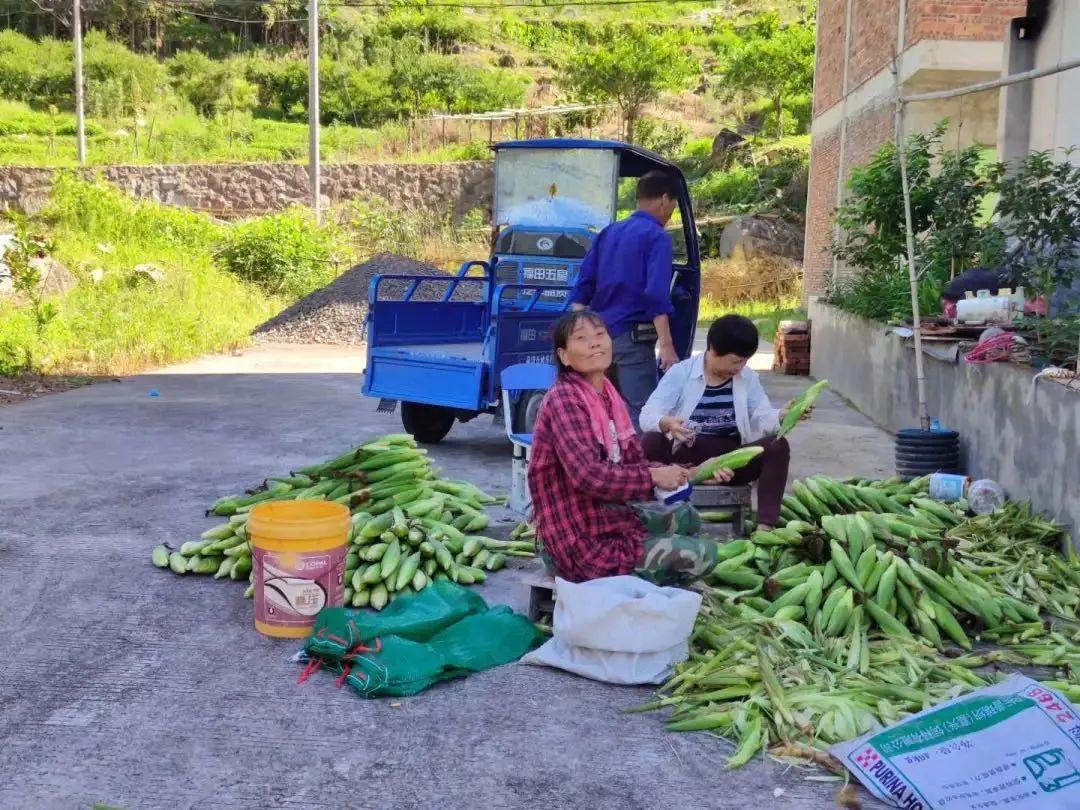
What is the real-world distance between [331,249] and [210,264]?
3110 mm

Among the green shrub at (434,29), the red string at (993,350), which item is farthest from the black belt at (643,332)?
the green shrub at (434,29)

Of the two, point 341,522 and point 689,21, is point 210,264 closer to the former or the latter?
point 341,522

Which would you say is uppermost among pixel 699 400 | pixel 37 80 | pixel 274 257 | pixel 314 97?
pixel 37 80

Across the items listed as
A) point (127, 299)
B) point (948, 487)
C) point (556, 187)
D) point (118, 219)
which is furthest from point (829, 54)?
point (118, 219)

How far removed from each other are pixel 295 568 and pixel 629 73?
34.7m

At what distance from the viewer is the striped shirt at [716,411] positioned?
604 centimetres

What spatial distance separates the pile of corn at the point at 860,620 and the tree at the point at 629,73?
3296 centimetres

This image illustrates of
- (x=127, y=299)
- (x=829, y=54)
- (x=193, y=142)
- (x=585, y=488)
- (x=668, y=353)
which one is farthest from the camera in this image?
(x=193, y=142)

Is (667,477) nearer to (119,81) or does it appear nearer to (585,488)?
(585,488)

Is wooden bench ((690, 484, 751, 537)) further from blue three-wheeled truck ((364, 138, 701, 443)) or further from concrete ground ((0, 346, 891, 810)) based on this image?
blue three-wheeled truck ((364, 138, 701, 443))

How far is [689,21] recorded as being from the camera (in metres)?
59.4

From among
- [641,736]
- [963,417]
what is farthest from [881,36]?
[641,736]

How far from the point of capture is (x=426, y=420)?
9.67 m

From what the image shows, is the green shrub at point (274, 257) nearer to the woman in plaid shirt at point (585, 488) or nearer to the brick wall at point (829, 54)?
the brick wall at point (829, 54)
